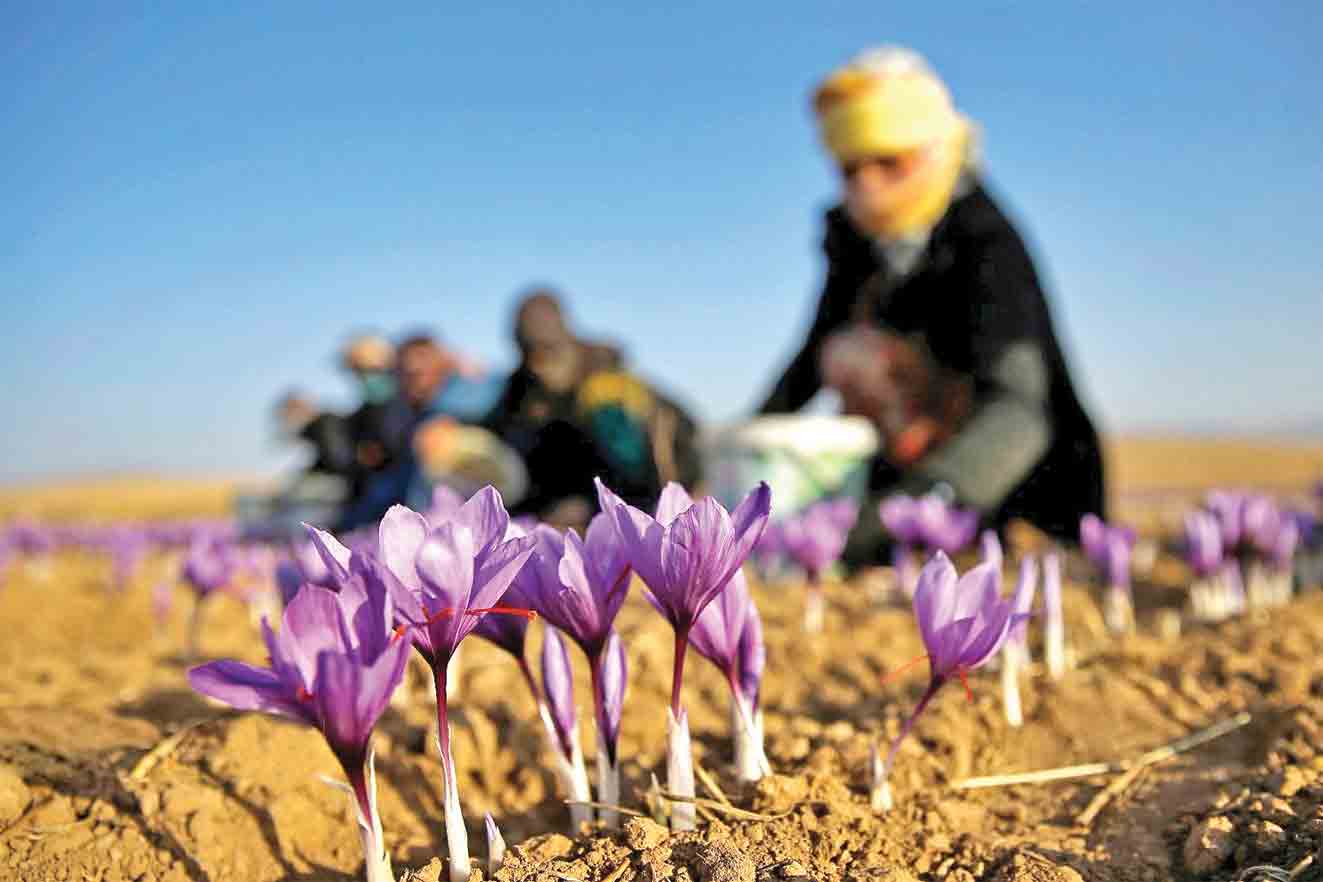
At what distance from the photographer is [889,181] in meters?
6.48

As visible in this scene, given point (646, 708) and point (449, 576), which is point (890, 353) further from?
point (449, 576)

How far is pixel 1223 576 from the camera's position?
3828mm

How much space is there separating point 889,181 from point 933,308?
0.88 m

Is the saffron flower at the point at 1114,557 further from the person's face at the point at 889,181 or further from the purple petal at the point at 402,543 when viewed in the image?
the person's face at the point at 889,181

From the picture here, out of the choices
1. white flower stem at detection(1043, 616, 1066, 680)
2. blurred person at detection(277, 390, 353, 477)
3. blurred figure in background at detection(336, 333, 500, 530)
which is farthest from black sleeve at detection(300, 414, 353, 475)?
white flower stem at detection(1043, 616, 1066, 680)

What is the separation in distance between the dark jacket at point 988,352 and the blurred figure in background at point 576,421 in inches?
57.1

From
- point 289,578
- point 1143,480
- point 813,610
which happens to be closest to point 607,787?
point 289,578

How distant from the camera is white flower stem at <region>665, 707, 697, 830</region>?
4.65ft

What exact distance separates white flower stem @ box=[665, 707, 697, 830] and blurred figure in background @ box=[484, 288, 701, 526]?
16.6ft

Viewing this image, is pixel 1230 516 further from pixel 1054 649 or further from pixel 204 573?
pixel 204 573

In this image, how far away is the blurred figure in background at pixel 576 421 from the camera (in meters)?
6.90

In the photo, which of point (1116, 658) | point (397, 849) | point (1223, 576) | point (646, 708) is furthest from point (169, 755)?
point (1223, 576)

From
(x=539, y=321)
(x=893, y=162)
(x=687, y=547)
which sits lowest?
(x=687, y=547)

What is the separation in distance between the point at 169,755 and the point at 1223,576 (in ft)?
12.0
